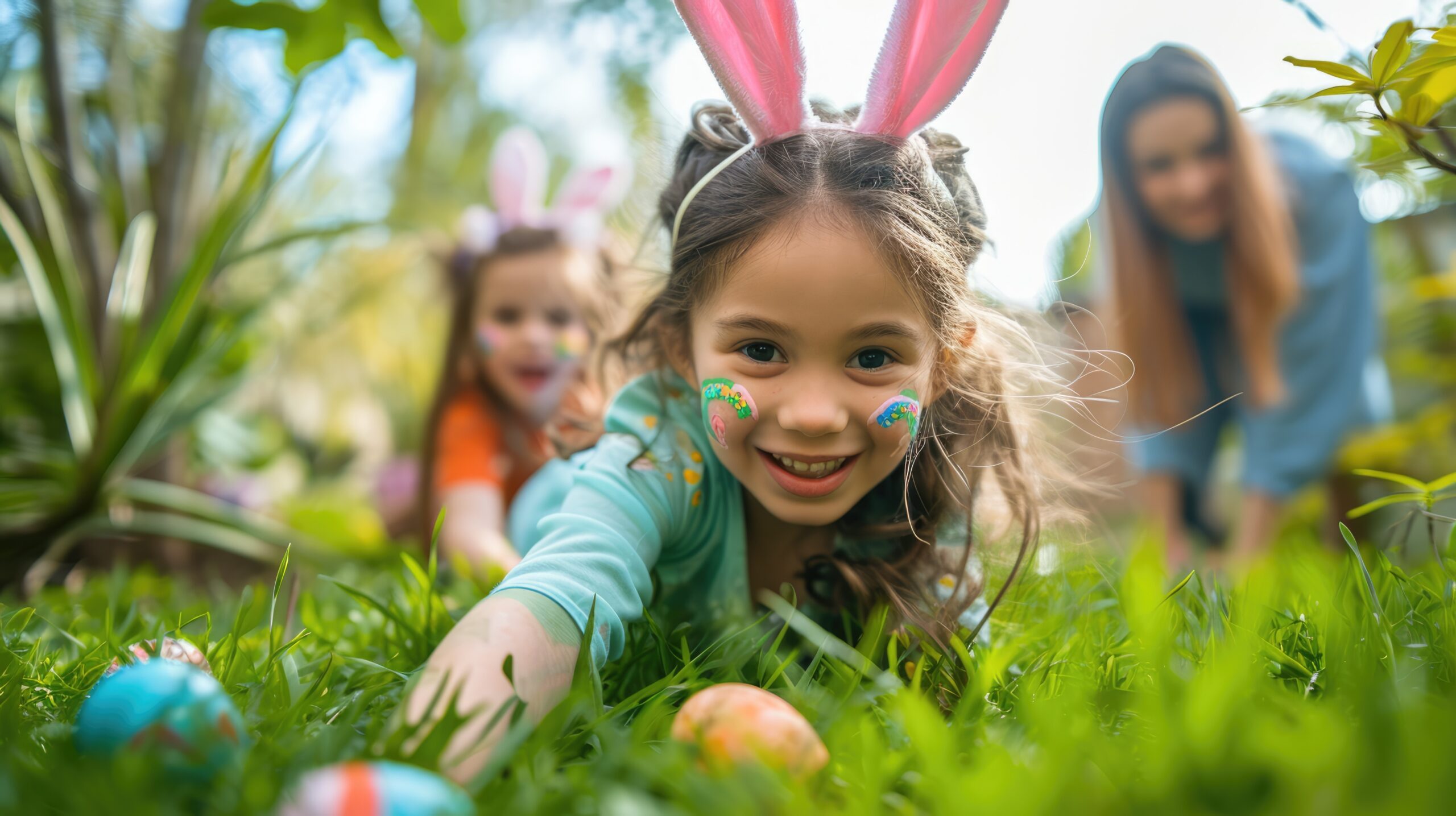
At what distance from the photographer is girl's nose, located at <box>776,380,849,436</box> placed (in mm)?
1011

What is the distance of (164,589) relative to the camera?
191cm

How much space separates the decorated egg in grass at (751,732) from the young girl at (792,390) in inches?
7.5

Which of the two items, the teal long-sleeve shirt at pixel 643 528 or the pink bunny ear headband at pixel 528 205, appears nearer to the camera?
the teal long-sleeve shirt at pixel 643 528

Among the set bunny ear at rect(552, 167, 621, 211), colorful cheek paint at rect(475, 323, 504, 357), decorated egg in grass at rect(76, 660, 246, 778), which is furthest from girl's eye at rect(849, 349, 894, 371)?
bunny ear at rect(552, 167, 621, 211)

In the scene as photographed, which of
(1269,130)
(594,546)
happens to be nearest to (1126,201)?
(1269,130)

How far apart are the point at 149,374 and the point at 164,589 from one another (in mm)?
468

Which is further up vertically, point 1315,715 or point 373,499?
point 1315,715

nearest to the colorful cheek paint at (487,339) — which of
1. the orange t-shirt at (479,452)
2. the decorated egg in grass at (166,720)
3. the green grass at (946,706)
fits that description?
the orange t-shirt at (479,452)

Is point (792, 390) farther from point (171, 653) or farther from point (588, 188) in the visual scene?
point (588, 188)

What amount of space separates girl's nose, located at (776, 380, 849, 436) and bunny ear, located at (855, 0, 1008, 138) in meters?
0.35

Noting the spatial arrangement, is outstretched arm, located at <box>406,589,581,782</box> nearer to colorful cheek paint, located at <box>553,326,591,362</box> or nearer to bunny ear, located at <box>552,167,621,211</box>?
colorful cheek paint, located at <box>553,326,591,362</box>

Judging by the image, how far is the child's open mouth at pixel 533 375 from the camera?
256cm

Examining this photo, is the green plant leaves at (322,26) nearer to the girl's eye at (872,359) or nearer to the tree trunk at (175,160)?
the tree trunk at (175,160)

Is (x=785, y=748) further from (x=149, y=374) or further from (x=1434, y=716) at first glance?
(x=149, y=374)
